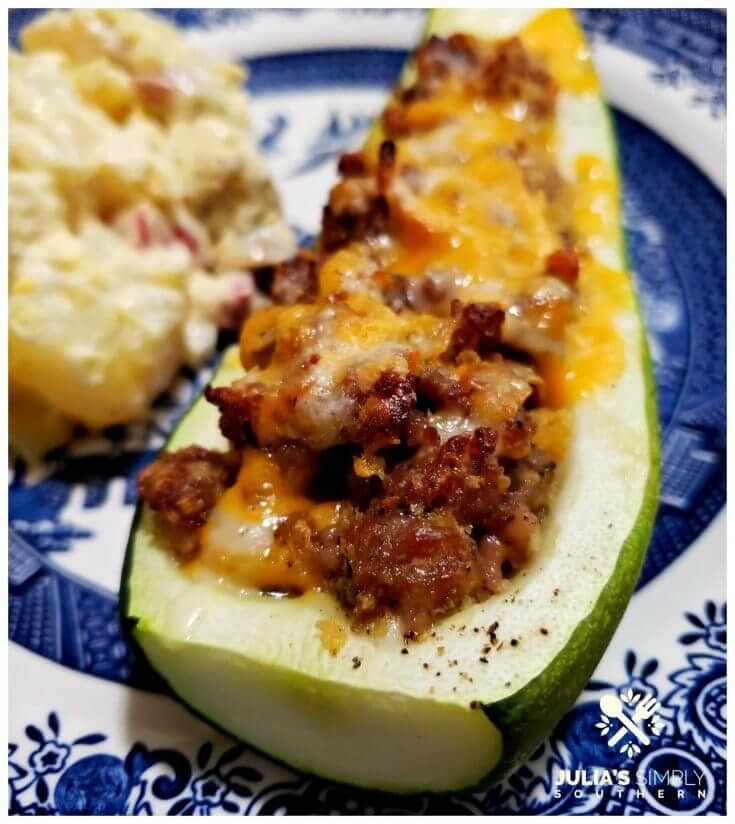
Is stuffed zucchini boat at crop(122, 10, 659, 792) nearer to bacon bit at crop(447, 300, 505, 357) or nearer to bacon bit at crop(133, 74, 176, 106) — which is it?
bacon bit at crop(447, 300, 505, 357)

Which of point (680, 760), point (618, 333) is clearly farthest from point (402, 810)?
point (618, 333)

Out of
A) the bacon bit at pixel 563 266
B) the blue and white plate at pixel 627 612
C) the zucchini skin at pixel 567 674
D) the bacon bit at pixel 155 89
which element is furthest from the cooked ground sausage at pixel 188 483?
the bacon bit at pixel 155 89

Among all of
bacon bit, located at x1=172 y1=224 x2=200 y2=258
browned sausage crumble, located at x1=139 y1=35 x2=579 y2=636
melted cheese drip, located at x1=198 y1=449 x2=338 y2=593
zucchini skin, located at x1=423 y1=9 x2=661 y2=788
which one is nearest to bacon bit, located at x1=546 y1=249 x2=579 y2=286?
A: browned sausage crumble, located at x1=139 y1=35 x2=579 y2=636

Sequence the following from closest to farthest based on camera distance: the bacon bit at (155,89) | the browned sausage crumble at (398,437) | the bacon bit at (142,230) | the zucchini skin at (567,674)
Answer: the zucchini skin at (567,674)
the browned sausage crumble at (398,437)
the bacon bit at (142,230)
the bacon bit at (155,89)

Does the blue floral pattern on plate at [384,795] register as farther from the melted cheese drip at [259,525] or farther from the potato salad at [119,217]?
A: the potato salad at [119,217]

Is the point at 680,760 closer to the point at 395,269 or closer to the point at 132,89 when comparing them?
the point at 395,269

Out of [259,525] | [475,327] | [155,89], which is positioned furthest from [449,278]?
[155,89]
